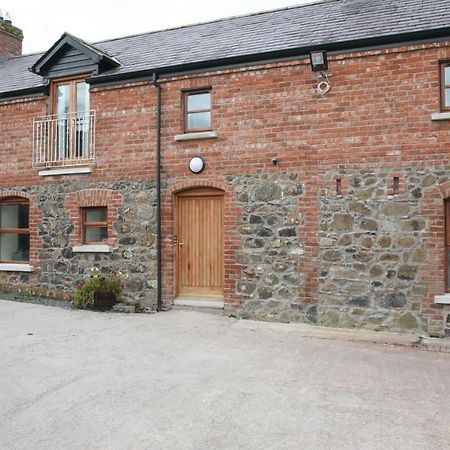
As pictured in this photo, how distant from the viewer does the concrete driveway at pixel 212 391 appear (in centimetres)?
390

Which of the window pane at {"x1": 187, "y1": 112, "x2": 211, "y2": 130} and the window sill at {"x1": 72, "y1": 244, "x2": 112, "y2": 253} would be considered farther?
the window sill at {"x1": 72, "y1": 244, "x2": 112, "y2": 253}

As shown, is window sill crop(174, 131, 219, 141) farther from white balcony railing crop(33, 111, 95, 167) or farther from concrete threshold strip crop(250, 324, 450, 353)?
concrete threshold strip crop(250, 324, 450, 353)

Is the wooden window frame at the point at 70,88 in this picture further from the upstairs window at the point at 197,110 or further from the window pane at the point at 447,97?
the window pane at the point at 447,97

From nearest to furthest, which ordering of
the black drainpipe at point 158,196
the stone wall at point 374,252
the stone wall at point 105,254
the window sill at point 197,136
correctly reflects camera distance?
1. the stone wall at point 374,252
2. the window sill at point 197,136
3. the black drainpipe at point 158,196
4. the stone wall at point 105,254

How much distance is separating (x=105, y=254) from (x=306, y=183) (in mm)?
4725

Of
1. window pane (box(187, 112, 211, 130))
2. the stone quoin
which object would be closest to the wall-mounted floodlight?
the stone quoin

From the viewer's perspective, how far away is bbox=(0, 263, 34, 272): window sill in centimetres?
1108

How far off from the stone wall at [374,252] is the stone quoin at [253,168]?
0.02 m

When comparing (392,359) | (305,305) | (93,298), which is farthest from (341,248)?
(93,298)

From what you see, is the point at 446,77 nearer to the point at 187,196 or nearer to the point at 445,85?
the point at 445,85

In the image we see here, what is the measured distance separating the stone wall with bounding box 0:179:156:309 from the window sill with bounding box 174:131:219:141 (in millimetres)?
1180

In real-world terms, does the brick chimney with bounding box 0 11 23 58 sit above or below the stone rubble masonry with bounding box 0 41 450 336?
above

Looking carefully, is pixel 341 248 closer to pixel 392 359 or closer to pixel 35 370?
pixel 392 359

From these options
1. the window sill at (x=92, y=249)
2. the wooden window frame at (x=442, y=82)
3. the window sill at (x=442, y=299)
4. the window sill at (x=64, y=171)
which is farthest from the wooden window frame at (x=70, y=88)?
the window sill at (x=442, y=299)
